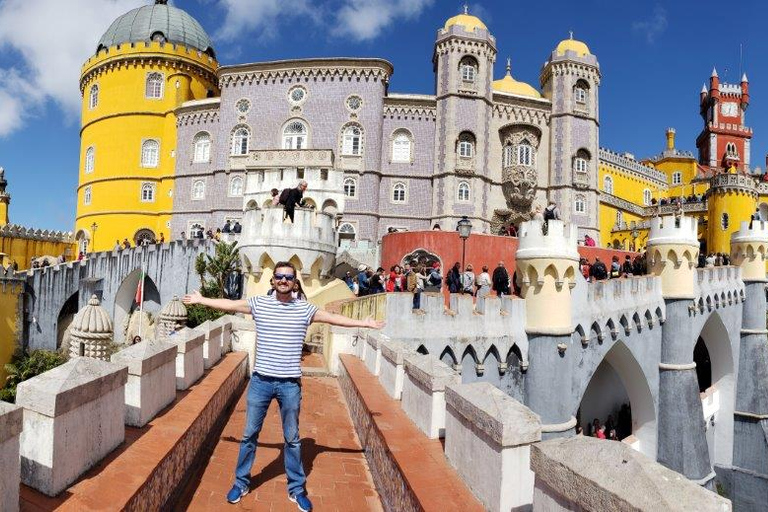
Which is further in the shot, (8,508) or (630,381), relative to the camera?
(630,381)

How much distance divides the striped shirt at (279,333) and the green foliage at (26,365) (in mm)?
23731

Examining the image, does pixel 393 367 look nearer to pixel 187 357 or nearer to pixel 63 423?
pixel 187 357

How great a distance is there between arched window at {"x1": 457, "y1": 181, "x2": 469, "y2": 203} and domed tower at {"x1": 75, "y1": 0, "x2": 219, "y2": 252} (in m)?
19.4

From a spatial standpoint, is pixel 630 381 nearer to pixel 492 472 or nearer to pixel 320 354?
pixel 320 354

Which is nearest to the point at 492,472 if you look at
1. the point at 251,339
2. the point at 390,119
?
the point at 251,339

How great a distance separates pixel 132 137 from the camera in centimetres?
3897

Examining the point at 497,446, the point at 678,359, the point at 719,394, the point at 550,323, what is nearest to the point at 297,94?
the point at 678,359

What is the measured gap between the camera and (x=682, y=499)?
2.08 meters

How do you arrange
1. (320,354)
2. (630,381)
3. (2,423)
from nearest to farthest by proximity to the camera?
(2,423) < (320,354) < (630,381)

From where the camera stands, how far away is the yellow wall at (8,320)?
27.2 metres

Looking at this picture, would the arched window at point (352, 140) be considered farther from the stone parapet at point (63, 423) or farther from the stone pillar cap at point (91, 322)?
the stone parapet at point (63, 423)

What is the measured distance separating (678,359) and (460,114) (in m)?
19.7

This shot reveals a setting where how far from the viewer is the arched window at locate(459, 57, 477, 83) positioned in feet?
111

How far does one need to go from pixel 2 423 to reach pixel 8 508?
460mm
